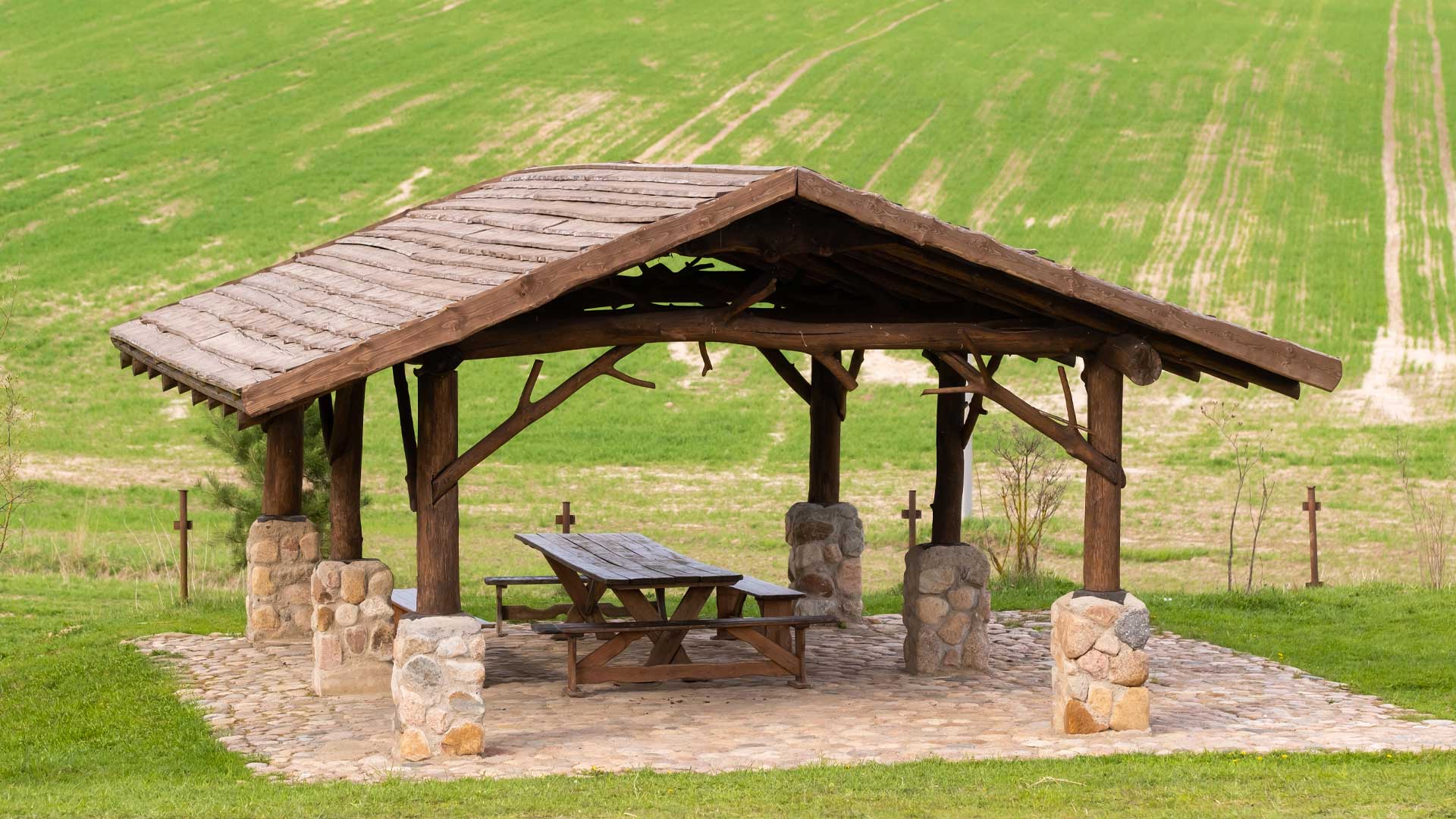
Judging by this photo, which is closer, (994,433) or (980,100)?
(994,433)

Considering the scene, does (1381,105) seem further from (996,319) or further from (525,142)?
(996,319)

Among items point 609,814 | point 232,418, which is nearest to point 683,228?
point 609,814

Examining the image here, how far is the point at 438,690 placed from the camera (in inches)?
318

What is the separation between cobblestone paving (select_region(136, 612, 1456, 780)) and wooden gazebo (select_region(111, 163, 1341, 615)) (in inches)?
35.8

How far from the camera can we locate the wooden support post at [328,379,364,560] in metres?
10.1

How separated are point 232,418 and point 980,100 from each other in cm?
3137

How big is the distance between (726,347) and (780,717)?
21.7m

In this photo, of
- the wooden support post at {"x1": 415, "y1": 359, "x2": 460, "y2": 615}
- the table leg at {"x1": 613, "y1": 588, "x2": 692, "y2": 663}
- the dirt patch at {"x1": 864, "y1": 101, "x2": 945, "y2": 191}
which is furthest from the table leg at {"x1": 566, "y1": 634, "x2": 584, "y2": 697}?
the dirt patch at {"x1": 864, "y1": 101, "x2": 945, "y2": 191}

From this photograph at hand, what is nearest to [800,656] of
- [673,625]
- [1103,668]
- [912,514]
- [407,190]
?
[673,625]

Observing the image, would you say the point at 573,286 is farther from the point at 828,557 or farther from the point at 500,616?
the point at 828,557

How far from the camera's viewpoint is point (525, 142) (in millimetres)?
37875

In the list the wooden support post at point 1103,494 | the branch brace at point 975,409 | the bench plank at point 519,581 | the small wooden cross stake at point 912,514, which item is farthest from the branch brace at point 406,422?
the small wooden cross stake at point 912,514

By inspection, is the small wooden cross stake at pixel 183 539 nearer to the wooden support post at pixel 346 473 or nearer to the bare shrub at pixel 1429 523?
the wooden support post at pixel 346 473

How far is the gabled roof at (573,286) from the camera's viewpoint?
7.77 m
